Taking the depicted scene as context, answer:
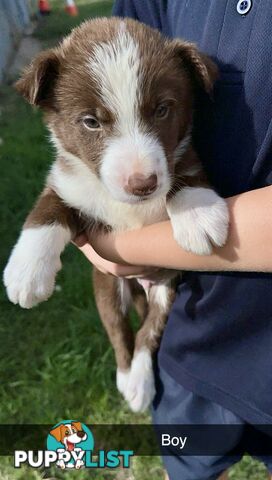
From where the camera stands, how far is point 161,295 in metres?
2.41

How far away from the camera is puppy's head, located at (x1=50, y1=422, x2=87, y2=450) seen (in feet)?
9.39

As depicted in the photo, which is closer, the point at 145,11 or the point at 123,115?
the point at 123,115

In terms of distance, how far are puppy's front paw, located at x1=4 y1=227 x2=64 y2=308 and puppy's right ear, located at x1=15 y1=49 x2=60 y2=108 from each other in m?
Result: 0.47

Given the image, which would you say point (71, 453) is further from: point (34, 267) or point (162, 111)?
point (162, 111)

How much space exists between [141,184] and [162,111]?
0.33 meters

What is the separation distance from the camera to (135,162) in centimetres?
184

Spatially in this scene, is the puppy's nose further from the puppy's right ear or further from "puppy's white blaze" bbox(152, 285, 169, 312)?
"puppy's white blaze" bbox(152, 285, 169, 312)

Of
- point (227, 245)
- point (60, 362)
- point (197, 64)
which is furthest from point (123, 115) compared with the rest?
point (60, 362)

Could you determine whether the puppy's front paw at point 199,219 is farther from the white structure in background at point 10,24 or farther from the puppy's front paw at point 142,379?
the white structure in background at point 10,24

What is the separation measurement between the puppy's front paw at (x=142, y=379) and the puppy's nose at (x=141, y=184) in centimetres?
92

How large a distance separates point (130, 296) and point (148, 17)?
1.15 meters

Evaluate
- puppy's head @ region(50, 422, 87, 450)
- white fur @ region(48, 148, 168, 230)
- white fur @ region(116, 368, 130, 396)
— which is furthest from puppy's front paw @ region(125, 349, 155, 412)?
white fur @ region(48, 148, 168, 230)

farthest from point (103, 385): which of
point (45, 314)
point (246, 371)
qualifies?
point (246, 371)

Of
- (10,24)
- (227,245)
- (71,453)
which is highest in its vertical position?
(227,245)
